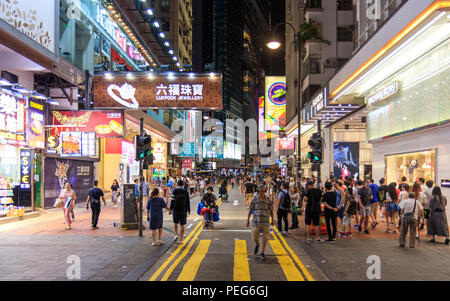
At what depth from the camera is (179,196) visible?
1154 cm

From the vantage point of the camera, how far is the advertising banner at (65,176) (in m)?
21.2

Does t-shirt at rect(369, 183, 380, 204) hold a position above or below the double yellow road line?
above

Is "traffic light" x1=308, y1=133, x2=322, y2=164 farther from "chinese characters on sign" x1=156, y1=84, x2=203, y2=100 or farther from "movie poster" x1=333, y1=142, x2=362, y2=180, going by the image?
"movie poster" x1=333, y1=142, x2=362, y2=180

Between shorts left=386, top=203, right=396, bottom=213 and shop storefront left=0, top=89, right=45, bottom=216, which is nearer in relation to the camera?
shorts left=386, top=203, right=396, bottom=213

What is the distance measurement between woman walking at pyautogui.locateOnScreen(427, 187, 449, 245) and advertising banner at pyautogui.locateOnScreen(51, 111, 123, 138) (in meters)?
15.2

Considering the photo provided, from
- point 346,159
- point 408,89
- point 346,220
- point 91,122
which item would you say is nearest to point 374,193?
point 346,220

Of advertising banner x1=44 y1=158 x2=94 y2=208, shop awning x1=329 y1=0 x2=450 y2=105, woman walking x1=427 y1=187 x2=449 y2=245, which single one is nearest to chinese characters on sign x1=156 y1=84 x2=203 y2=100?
shop awning x1=329 y1=0 x2=450 y2=105

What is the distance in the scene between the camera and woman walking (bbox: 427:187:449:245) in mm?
10961

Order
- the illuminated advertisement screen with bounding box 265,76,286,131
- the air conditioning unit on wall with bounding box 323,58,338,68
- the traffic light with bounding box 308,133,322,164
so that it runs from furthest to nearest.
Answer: the illuminated advertisement screen with bounding box 265,76,286,131
the air conditioning unit on wall with bounding box 323,58,338,68
the traffic light with bounding box 308,133,322,164

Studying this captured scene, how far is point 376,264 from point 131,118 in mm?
20733

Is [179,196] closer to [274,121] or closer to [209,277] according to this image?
[209,277]

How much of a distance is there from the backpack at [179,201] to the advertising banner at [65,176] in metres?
12.5

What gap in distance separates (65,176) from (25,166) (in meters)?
4.39

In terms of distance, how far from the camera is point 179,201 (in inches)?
455
